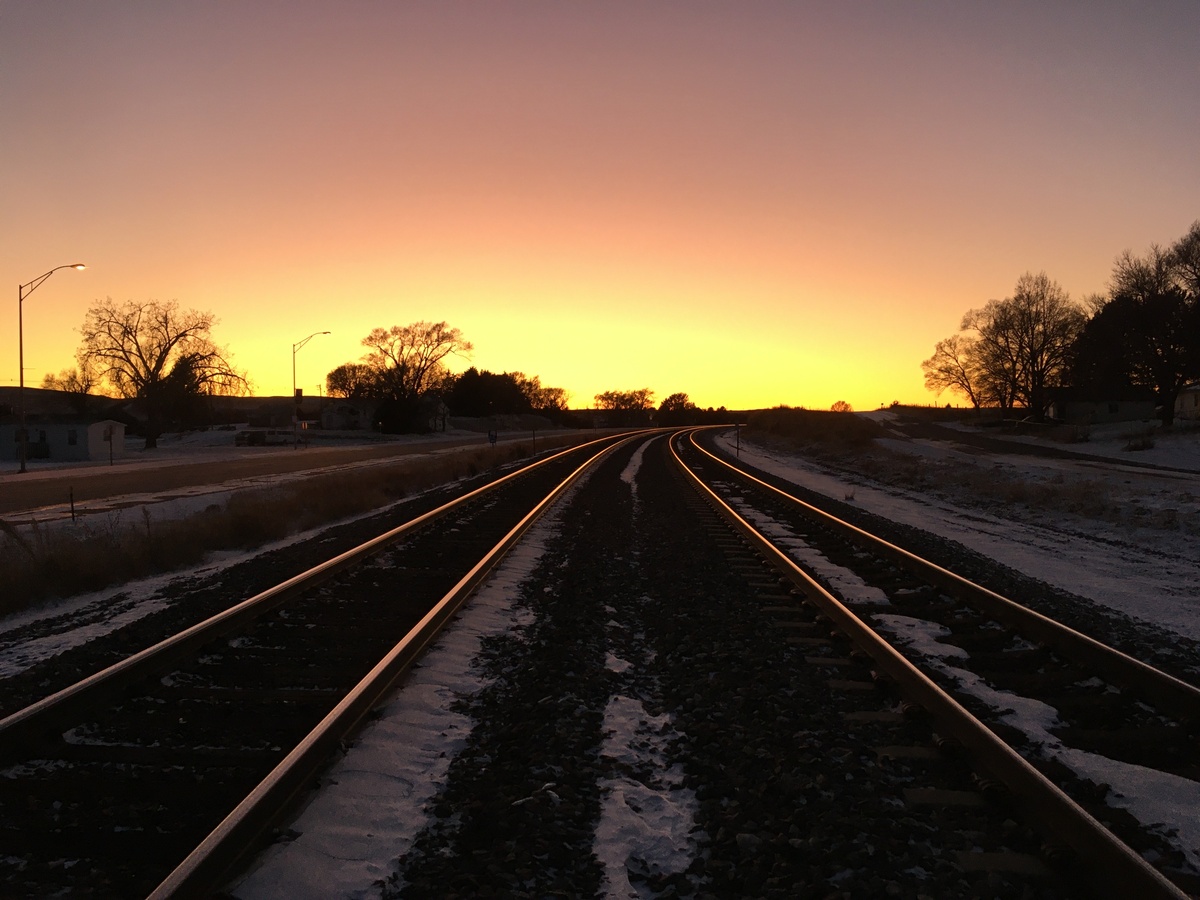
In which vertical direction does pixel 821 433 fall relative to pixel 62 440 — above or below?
above

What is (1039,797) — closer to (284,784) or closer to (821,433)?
(284,784)

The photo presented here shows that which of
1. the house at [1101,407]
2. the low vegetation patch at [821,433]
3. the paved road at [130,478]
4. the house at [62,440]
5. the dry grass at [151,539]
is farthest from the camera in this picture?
the house at [1101,407]

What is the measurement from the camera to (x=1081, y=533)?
1578cm

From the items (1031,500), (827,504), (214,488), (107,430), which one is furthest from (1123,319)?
(107,430)

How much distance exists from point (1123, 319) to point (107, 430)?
70469 millimetres

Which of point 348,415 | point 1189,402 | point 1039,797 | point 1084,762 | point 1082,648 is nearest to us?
point 1039,797

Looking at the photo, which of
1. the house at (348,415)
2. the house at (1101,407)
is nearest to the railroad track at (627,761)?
the house at (1101,407)

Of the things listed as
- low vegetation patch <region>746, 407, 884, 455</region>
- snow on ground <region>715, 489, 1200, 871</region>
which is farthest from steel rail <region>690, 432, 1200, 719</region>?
low vegetation patch <region>746, 407, 884, 455</region>

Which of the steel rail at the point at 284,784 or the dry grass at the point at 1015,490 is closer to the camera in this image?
the steel rail at the point at 284,784

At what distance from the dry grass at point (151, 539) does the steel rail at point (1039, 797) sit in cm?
967

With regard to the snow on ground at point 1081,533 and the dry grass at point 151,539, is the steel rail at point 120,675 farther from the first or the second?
the snow on ground at point 1081,533

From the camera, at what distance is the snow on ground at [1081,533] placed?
32.2 ft

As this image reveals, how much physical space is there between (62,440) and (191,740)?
5856 cm

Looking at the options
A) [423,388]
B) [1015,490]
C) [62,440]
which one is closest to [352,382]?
[423,388]
